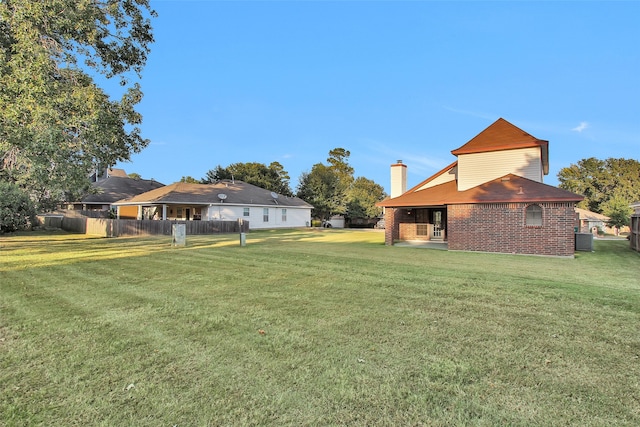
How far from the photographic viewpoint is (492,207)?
46.5ft

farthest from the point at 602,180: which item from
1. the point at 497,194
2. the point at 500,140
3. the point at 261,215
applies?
the point at 261,215

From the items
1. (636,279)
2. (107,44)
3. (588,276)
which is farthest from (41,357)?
(107,44)

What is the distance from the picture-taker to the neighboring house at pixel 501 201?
13102mm

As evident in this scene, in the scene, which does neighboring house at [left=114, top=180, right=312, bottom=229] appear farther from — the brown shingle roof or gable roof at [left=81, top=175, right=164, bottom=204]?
the brown shingle roof

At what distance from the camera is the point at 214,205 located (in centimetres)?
2961

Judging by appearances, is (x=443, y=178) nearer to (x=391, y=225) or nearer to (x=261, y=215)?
(x=391, y=225)

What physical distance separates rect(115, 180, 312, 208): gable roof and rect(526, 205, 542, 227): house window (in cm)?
2358

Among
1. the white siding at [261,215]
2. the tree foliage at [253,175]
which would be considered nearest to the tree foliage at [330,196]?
the tree foliage at [253,175]

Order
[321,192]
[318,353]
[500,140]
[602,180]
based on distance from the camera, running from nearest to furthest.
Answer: [318,353], [500,140], [321,192], [602,180]

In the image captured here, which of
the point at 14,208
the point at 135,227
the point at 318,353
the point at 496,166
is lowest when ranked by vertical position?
the point at 318,353

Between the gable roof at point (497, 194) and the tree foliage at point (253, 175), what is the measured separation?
31.2 meters

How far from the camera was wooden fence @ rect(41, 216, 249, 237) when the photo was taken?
21.8 meters

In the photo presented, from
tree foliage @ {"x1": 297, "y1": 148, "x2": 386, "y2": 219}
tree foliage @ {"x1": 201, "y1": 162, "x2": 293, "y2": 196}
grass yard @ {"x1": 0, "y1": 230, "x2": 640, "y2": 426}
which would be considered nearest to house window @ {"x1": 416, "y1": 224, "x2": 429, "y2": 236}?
grass yard @ {"x1": 0, "y1": 230, "x2": 640, "y2": 426}

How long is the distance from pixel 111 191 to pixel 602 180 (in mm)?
67510
